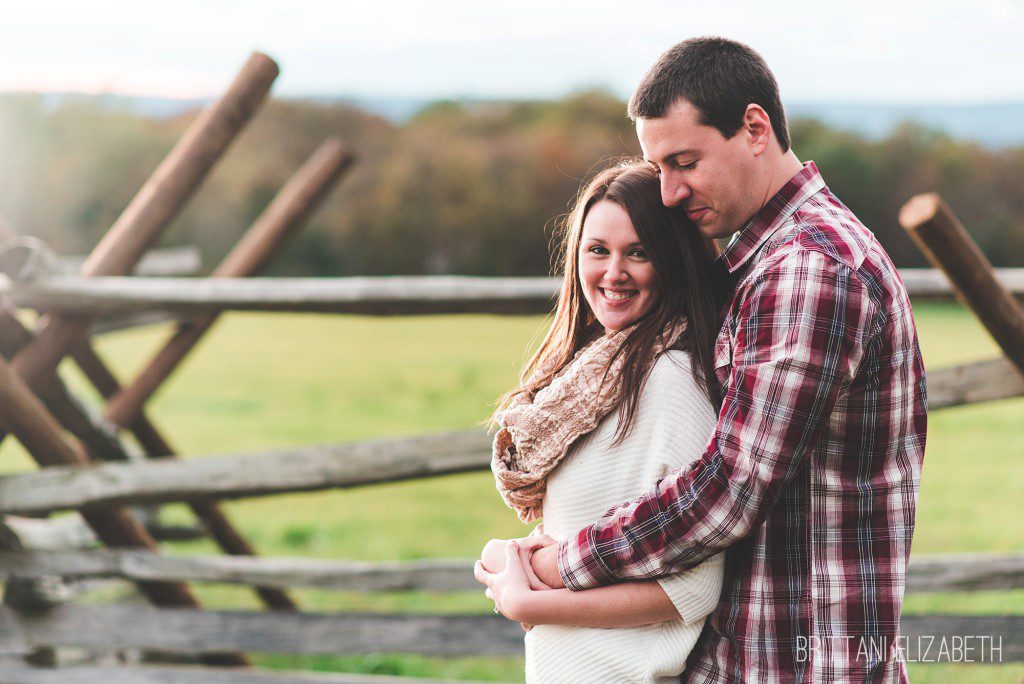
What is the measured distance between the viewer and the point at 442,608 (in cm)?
502

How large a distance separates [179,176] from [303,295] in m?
0.73

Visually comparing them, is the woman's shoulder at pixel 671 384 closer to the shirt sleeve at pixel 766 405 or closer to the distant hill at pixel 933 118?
the shirt sleeve at pixel 766 405

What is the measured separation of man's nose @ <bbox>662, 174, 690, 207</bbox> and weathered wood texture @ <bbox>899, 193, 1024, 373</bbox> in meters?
1.12

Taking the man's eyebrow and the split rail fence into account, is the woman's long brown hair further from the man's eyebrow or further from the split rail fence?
the split rail fence

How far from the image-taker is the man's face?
62.6 inches

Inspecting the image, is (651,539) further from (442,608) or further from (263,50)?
(442,608)

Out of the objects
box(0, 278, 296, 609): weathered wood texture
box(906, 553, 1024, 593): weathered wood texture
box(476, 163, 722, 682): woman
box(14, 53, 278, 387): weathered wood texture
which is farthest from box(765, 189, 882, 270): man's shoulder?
box(0, 278, 296, 609): weathered wood texture

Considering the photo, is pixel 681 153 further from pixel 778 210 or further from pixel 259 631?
pixel 259 631

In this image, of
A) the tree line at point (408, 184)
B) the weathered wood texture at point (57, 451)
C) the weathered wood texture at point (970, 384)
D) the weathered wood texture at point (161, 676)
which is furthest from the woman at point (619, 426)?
the tree line at point (408, 184)

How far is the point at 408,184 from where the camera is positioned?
3650cm

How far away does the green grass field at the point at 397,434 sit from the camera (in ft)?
16.9

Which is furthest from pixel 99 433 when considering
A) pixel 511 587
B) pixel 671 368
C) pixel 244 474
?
pixel 671 368

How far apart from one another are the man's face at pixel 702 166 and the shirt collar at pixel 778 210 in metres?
0.02

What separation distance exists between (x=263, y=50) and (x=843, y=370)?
A: 115 inches
